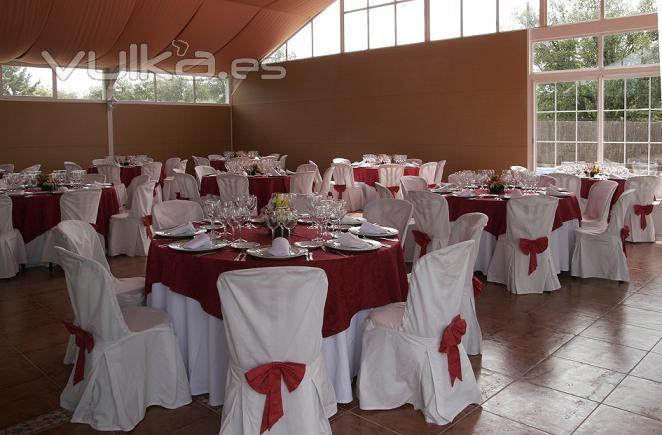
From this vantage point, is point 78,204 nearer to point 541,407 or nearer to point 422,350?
point 422,350

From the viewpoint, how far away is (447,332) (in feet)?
10.5

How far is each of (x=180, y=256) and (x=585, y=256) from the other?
170 inches

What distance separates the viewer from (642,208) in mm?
7695

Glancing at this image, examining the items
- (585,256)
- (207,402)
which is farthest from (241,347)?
(585,256)

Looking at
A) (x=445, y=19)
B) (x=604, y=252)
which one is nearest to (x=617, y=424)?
(x=604, y=252)

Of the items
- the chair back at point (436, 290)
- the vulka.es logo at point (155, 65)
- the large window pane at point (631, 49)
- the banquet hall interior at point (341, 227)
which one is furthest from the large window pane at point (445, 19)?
the chair back at point (436, 290)

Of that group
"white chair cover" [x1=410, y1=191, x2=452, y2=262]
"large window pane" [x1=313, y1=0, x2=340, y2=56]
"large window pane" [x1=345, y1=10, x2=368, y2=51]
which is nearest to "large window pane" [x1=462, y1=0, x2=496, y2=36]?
"large window pane" [x1=345, y1=10, x2=368, y2=51]

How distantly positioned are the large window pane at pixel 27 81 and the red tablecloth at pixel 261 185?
6.46 meters

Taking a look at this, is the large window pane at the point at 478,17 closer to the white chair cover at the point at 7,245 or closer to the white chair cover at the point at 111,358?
the white chair cover at the point at 7,245

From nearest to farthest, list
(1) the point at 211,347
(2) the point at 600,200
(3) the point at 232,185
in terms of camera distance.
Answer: (1) the point at 211,347
(2) the point at 600,200
(3) the point at 232,185

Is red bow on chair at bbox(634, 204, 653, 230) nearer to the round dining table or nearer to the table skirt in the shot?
the round dining table

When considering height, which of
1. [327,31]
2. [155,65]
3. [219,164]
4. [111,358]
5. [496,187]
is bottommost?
[111,358]

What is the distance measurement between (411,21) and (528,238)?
8.55 metres

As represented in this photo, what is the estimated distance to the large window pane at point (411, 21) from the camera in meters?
→ 12.8
